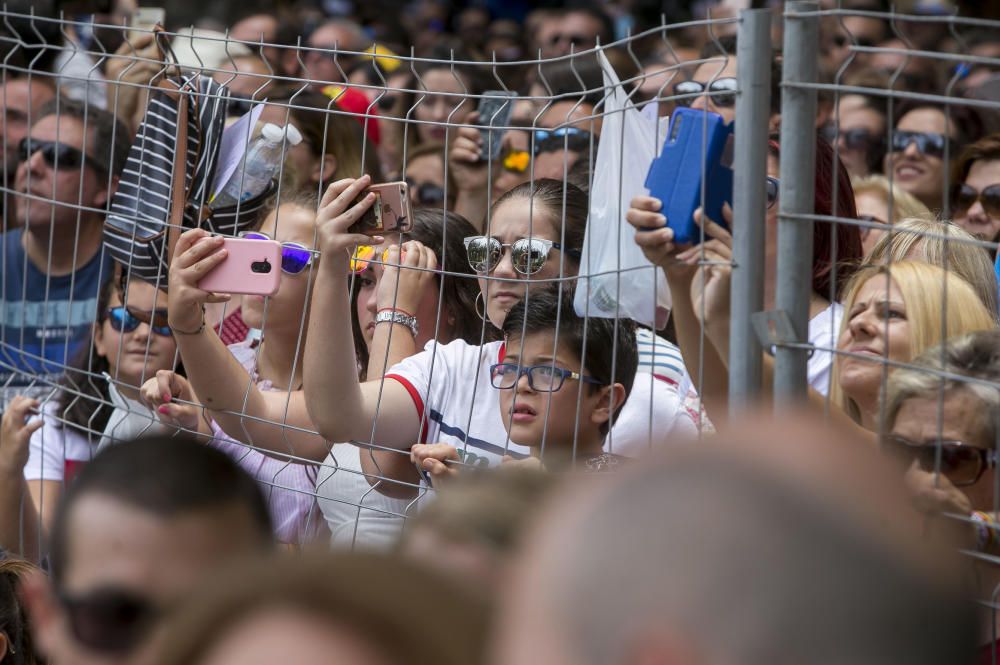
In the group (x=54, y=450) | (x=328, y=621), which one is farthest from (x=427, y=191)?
(x=328, y=621)

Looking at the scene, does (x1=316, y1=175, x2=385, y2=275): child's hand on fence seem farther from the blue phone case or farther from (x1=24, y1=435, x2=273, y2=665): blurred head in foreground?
(x1=24, y1=435, x2=273, y2=665): blurred head in foreground

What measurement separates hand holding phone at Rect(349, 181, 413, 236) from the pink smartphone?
0.26 metres

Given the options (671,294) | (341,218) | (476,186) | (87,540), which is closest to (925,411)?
(671,294)

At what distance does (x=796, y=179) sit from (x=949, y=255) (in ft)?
2.92

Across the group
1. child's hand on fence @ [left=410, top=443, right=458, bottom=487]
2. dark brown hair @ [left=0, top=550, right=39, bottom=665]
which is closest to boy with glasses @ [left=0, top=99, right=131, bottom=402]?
dark brown hair @ [left=0, top=550, right=39, bottom=665]

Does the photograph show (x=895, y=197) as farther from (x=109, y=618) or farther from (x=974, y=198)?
(x=109, y=618)

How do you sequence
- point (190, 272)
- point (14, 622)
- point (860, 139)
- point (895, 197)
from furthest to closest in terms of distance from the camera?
point (860, 139) → point (895, 197) → point (190, 272) → point (14, 622)

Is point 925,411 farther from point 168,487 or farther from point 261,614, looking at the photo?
point 261,614

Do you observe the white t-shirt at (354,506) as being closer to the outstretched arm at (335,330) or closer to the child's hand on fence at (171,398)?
the outstretched arm at (335,330)

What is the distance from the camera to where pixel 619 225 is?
2549 millimetres

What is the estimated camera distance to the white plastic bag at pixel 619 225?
2.59 meters

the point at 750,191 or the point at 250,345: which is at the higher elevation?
the point at 750,191

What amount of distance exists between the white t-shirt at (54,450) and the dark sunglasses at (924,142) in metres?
3.25

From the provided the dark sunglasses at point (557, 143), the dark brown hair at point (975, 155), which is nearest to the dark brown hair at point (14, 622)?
the dark sunglasses at point (557, 143)
